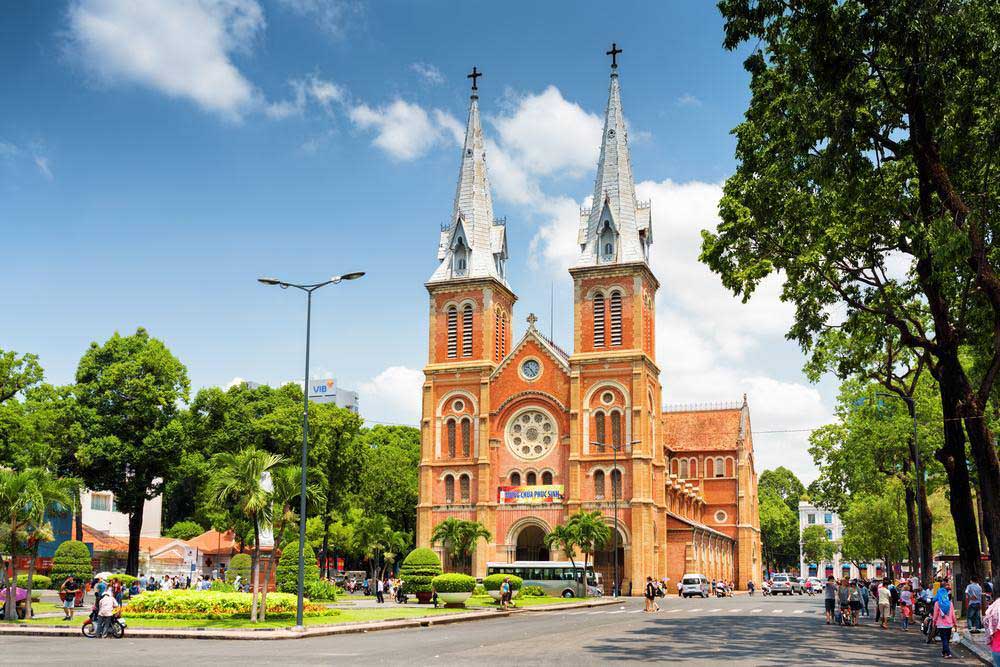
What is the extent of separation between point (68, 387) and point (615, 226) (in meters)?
38.5

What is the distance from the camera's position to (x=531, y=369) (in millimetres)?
72750

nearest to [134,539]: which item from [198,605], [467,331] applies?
[467,331]

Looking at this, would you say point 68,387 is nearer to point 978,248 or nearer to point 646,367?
point 646,367

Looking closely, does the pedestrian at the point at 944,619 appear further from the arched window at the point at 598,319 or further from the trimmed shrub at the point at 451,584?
the arched window at the point at 598,319

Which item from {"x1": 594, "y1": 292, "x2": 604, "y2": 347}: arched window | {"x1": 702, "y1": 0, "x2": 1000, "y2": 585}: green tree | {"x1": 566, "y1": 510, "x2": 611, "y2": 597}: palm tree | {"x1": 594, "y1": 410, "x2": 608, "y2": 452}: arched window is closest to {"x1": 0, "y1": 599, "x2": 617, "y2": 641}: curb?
{"x1": 702, "y1": 0, "x2": 1000, "y2": 585}: green tree

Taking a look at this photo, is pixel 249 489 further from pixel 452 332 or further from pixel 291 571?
pixel 452 332

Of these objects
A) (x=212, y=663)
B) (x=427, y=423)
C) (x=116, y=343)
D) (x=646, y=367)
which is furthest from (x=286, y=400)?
(x=212, y=663)

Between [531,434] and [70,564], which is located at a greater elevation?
[531,434]

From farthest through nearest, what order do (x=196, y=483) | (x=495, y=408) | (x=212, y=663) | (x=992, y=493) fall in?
(x=495, y=408)
(x=196, y=483)
(x=992, y=493)
(x=212, y=663)

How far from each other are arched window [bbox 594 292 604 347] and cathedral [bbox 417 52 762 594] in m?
0.10

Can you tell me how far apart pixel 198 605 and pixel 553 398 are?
42.6 m

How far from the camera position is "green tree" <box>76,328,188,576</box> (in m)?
60.3

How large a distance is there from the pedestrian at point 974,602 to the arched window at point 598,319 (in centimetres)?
4434

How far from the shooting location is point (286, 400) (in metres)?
76.6
